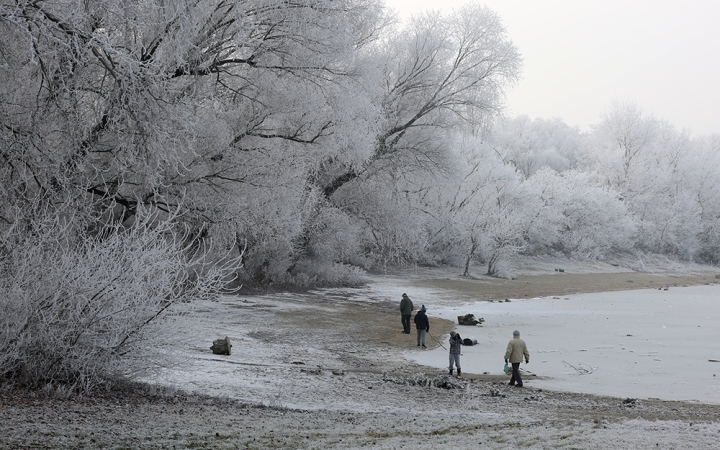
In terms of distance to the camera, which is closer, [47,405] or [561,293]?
[47,405]

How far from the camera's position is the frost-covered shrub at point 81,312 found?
30.2 feet

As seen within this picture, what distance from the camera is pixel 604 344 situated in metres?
20.3

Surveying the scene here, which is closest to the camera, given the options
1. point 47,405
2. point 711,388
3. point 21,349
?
point 47,405

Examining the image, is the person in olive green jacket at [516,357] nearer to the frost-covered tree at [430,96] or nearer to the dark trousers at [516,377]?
the dark trousers at [516,377]

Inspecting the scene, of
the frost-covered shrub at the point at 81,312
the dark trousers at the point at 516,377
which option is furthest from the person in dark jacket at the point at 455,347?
the frost-covered shrub at the point at 81,312

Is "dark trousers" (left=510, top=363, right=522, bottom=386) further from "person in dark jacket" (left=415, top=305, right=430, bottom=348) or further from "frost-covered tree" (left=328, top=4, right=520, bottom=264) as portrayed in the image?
"frost-covered tree" (left=328, top=4, right=520, bottom=264)

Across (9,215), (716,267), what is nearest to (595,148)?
(716,267)

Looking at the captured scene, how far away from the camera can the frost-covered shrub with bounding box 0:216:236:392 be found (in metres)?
9.21

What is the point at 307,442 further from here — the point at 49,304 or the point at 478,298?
the point at 478,298

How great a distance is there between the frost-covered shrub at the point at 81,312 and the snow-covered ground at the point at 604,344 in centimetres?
870

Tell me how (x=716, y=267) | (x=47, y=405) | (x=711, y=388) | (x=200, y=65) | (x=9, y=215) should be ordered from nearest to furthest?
(x=47, y=405)
(x=9, y=215)
(x=711, y=388)
(x=200, y=65)
(x=716, y=267)

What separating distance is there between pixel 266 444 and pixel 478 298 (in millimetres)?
26876

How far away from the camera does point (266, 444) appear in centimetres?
751

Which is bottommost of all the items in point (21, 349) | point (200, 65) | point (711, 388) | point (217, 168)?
point (711, 388)
